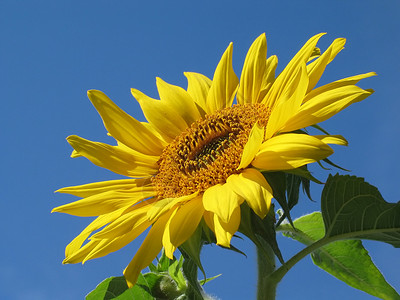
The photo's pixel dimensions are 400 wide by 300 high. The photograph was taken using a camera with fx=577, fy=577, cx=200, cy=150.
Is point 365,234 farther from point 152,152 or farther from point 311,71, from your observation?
point 152,152

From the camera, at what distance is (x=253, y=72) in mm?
2713

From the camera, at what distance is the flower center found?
2.38 meters

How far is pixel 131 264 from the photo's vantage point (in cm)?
213

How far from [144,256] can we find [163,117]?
0.92m

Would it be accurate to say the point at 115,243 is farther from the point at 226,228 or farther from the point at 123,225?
the point at 226,228

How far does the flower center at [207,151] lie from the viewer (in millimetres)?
2385

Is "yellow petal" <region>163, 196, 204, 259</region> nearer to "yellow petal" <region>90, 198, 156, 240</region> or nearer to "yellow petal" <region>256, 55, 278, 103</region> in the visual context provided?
"yellow petal" <region>90, 198, 156, 240</region>

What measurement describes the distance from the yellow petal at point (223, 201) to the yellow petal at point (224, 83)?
870 millimetres

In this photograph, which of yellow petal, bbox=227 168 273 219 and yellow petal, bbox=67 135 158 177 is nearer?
yellow petal, bbox=227 168 273 219

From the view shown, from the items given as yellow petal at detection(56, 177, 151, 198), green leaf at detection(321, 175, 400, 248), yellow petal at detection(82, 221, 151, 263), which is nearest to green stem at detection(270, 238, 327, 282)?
green leaf at detection(321, 175, 400, 248)

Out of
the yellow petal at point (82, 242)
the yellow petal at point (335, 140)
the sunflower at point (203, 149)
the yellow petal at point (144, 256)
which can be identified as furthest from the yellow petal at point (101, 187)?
the yellow petal at point (335, 140)

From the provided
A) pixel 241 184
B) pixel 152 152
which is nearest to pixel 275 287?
pixel 241 184

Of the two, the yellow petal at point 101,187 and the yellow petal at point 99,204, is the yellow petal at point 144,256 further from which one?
the yellow petal at point 101,187

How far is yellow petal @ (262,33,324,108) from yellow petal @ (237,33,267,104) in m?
0.13
